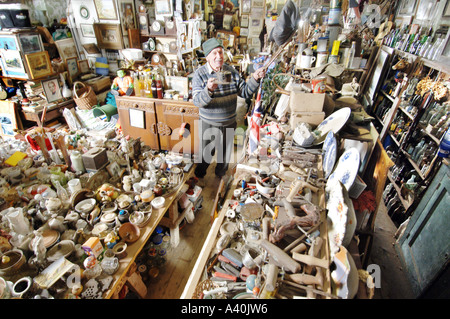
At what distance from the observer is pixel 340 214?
1.35m

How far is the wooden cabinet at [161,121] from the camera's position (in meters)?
3.68

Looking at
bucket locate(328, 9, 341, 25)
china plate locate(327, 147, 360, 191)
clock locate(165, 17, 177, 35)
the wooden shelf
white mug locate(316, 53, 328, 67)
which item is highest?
bucket locate(328, 9, 341, 25)

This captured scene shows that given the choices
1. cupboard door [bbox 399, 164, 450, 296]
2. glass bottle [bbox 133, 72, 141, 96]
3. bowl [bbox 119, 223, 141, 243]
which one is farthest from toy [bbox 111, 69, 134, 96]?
cupboard door [bbox 399, 164, 450, 296]

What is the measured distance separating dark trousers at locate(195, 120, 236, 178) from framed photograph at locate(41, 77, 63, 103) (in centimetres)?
291

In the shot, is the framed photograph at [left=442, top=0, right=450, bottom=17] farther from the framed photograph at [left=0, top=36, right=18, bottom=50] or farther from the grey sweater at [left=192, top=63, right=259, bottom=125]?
the framed photograph at [left=0, top=36, right=18, bottom=50]

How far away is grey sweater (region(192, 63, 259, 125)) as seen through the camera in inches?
114

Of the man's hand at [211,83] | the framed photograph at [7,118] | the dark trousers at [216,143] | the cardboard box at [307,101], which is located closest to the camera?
the cardboard box at [307,101]

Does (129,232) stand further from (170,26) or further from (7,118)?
(7,118)

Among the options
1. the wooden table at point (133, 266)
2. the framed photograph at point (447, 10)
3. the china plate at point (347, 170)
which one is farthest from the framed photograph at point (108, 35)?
the framed photograph at point (447, 10)

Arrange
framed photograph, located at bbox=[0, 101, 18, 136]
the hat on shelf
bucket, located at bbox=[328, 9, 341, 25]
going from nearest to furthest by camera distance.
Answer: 1. the hat on shelf
2. bucket, located at bbox=[328, 9, 341, 25]
3. framed photograph, located at bbox=[0, 101, 18, 136]

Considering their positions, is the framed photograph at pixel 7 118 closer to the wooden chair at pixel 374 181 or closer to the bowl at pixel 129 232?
the bowl at pixel 129 232

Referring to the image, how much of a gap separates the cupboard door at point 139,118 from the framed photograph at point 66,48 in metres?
1.69

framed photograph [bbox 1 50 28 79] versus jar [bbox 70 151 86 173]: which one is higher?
framed photograph [bbox 1 50 28 79]

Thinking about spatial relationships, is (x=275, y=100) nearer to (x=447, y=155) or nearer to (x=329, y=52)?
(x=329, y=52)
